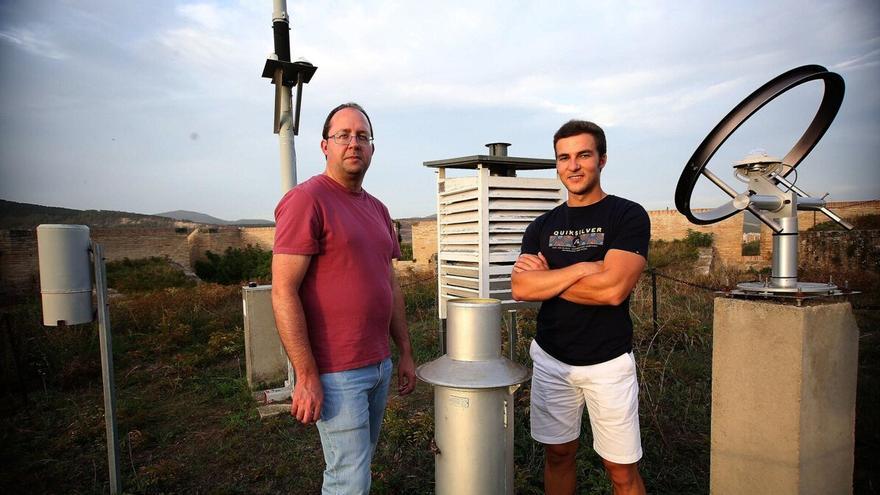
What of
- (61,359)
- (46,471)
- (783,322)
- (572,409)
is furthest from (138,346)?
(783,322)

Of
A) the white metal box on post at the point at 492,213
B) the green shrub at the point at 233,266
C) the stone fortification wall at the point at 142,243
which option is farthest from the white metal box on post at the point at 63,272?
the stone fortification wall at the point at 142,243

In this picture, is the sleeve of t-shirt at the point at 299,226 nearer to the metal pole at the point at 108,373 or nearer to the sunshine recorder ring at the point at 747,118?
the sunshine recorder ring at the point at 747,118

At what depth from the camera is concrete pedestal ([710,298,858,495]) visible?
5.83ft

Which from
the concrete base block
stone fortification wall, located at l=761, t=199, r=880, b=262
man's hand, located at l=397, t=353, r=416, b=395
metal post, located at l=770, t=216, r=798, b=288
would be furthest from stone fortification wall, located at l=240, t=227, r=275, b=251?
metal post, located at l=770, t=216, r=798, b=288

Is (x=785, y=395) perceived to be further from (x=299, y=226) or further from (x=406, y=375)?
(x=299, y=226)

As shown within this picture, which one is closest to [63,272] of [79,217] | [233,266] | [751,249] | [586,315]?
[586,315]

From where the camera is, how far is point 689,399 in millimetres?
4039

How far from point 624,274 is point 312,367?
1316mm

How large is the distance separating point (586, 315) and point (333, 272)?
1144mm

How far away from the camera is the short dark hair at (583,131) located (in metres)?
2.12

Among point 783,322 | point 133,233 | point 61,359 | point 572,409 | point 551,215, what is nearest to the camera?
point 783,322

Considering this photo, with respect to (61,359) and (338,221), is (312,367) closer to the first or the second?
(338,221)

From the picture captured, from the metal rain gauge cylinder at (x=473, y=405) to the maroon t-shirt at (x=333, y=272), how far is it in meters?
0.31

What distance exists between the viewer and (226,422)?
4.24 m
